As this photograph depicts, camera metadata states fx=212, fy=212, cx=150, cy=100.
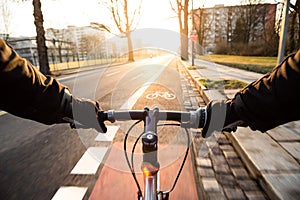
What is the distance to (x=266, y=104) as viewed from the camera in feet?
3.18

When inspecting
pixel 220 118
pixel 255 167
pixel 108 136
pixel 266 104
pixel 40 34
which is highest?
pixel 40 34

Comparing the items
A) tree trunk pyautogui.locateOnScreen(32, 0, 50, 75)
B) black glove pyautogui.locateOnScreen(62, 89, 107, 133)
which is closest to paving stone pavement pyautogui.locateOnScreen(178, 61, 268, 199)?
black glove pyautogui.locateOnScreen(62, 89, 107, 133)

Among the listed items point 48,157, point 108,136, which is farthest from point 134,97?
point 48,157

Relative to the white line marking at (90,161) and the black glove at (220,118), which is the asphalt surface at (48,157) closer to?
the white line marking at (90,161)

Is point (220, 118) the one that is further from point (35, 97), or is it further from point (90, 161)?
point (90, 161)

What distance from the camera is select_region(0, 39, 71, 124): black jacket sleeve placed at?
875mm

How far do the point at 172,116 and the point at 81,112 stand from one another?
1.67ft

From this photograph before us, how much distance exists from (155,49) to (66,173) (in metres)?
1.84

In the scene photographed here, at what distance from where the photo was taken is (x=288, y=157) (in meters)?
2.38

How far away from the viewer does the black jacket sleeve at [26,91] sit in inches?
34.4

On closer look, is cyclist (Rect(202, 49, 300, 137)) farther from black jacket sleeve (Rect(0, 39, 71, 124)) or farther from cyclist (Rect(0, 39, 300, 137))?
black jacket sleeve (Rect(0, 39, 71, 124))

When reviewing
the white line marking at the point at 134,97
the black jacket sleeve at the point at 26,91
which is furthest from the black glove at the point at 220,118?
the white line marking at the point at 134,97

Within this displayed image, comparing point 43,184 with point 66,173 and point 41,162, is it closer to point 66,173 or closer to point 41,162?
point 66,173

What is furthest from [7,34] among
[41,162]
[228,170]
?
[228,170]
